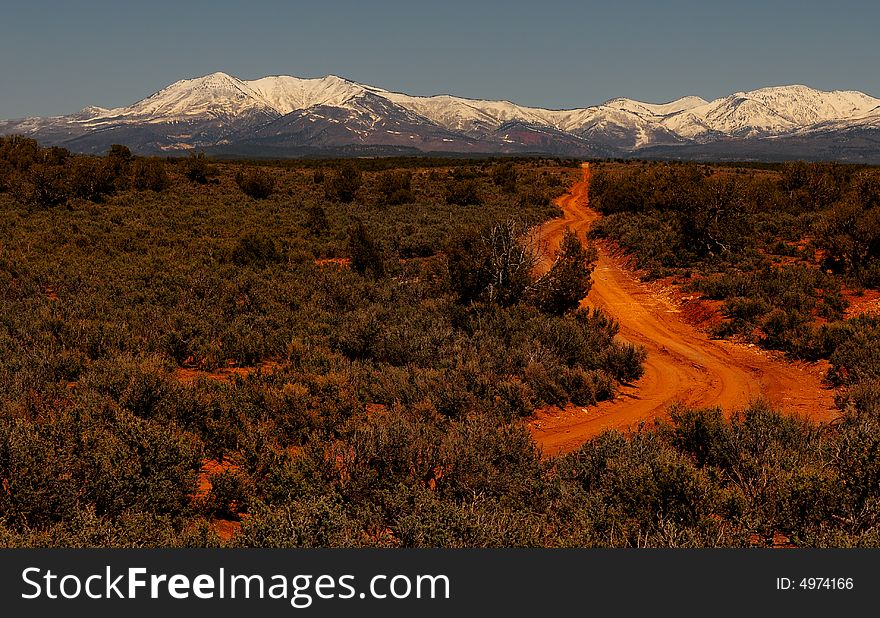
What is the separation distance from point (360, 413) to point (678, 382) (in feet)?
26.5

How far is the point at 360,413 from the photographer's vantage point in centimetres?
912

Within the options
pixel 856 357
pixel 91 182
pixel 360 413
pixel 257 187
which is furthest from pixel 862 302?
pixel 91 182

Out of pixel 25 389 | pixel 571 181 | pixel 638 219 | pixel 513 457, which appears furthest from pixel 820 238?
pixel 571 181

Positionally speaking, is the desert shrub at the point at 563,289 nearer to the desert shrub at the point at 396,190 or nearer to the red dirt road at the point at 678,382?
the red dirt road at the point at 678,382

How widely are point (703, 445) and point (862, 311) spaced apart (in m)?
11.8

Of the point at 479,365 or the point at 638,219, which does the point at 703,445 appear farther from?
the point at 638,219

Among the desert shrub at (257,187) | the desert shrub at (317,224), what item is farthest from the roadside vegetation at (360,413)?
the desert shrub at (257,187)

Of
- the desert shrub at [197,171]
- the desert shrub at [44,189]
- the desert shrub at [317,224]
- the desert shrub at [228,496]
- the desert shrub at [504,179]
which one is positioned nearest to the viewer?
the desert shrub at [228,496]

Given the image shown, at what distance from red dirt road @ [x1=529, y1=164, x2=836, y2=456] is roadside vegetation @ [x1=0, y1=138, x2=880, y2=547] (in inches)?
24.8

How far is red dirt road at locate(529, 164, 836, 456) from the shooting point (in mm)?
10117

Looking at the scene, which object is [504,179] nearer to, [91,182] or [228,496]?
[91,182]

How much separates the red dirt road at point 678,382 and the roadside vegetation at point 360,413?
24.8 inches

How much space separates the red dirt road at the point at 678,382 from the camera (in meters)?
10.1

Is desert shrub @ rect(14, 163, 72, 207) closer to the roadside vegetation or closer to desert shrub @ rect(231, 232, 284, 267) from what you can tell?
the roadside vegetation
